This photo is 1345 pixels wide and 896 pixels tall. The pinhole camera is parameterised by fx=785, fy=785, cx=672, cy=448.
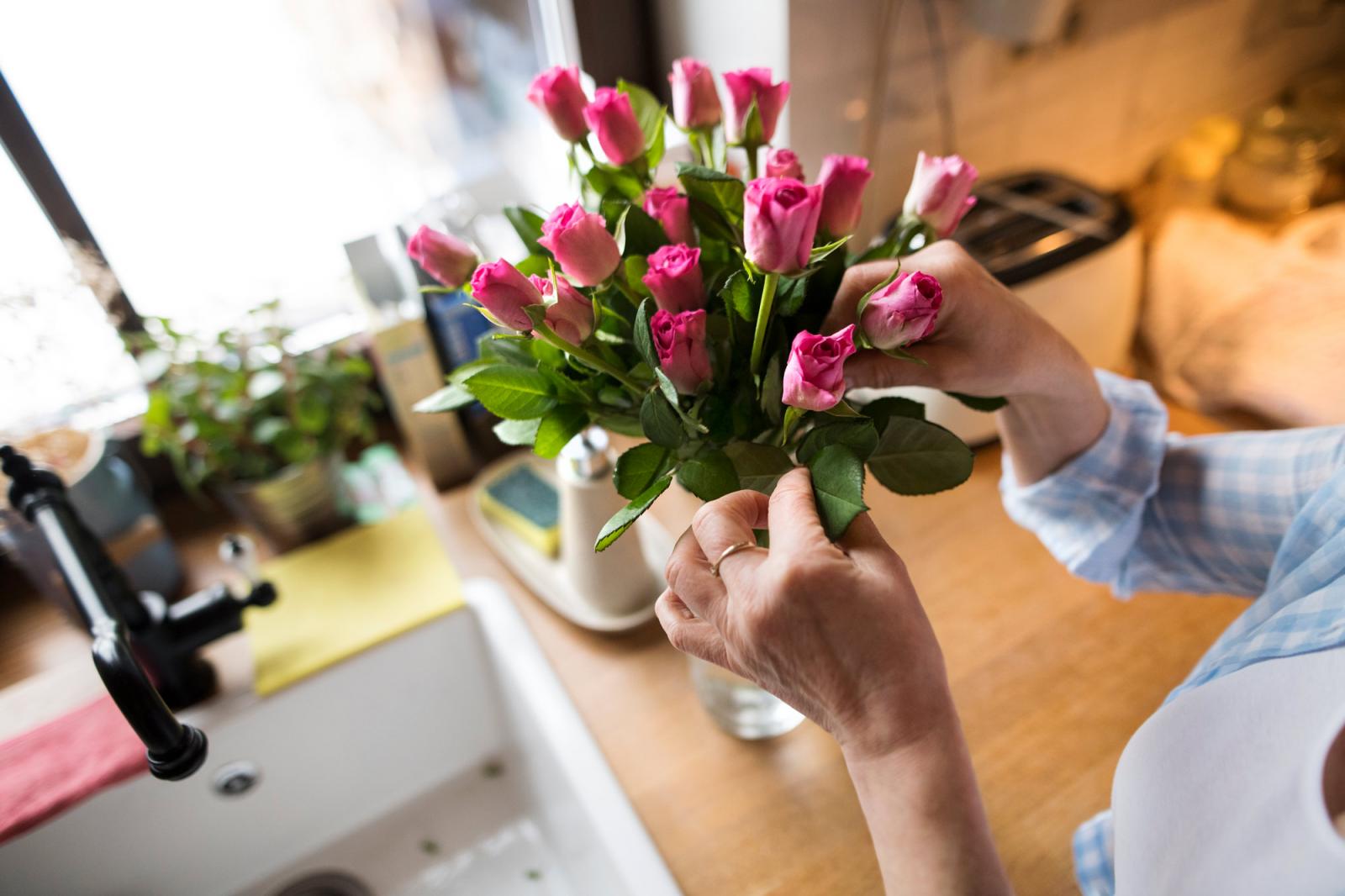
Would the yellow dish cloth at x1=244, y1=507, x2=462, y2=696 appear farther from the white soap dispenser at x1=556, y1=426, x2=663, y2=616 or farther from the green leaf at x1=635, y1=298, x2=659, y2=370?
the green leaf at x1=635, y1=298, x2=659, y2=370

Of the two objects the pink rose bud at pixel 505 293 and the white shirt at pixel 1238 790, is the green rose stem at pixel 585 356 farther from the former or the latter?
the white shirt at pixel 1238 790

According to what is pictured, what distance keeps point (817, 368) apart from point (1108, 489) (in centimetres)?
41

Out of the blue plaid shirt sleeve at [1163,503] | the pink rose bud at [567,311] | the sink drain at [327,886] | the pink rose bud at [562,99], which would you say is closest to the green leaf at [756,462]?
the pink rose bud at [567,311]

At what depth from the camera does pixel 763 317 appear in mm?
399

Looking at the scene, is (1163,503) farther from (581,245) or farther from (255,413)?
(255,413)

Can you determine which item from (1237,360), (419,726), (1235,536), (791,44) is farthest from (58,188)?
(1237,360)

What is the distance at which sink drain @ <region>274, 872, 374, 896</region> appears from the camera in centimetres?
81

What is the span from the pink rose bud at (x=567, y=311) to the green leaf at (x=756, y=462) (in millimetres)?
110

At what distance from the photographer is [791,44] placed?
0.82 meters

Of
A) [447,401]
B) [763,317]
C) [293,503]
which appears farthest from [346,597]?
[763,317]

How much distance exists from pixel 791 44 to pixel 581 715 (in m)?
0.71

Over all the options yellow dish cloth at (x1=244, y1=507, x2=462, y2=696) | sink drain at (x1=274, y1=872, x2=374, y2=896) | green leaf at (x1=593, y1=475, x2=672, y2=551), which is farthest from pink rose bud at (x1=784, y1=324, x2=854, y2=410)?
sink drain at (x1=274, y1=872, x2=374, y2=896)

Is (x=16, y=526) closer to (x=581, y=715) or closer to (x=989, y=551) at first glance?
(x=581, y=715)

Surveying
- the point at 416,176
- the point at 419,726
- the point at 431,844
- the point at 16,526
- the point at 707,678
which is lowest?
the point at 431,844
